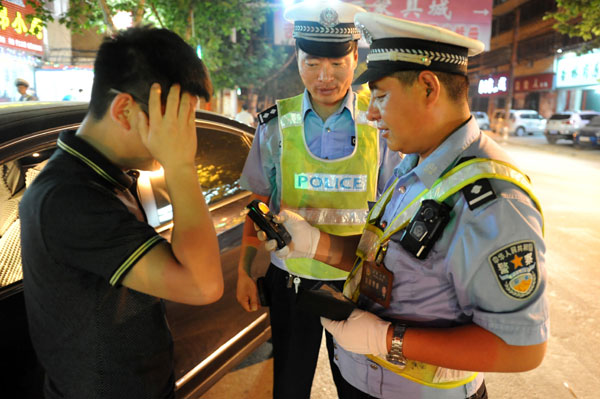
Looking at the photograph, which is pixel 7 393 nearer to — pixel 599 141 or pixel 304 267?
pixel 304 267

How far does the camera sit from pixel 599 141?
15.9 m

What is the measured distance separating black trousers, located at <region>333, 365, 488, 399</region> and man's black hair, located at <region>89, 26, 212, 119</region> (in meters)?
0.94

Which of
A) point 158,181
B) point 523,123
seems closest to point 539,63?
point 523,123

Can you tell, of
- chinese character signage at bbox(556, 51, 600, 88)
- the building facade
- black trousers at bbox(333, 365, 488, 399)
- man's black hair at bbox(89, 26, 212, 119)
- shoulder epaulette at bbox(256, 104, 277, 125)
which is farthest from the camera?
the building facade

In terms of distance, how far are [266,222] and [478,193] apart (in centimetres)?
70

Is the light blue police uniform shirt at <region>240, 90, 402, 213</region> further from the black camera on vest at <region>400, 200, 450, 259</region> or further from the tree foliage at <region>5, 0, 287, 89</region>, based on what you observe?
the black camera on vest at <region>400, 200, 450, 259</region>

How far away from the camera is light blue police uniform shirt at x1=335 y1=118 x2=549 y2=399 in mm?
940

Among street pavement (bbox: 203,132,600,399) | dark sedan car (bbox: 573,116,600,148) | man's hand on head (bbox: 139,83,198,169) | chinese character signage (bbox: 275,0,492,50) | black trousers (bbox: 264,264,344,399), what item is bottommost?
street pavement (bbox: 203,132,600,399)

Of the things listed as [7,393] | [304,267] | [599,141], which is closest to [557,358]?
[304,267]

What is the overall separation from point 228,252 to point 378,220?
122cm

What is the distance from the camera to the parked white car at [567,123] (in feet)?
59.7

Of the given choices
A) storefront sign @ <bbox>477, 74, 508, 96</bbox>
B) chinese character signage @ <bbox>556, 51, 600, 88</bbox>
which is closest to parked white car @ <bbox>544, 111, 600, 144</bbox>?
storefront sign @ <bbox>477, 74, 508, 96</bbox>

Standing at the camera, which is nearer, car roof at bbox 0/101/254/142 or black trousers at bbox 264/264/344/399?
car roof at bbox 0/101/254/142

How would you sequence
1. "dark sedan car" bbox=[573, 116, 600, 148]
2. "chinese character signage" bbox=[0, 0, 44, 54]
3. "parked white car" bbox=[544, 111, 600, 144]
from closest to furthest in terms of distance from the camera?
1. "chinese character signage" bbox=[0, 0, 44, 54]
2. "dark sedan car" bbox=[573, 116, 600, 148]
3. "parked white car" bbox=[544, 111, 600, 144]
